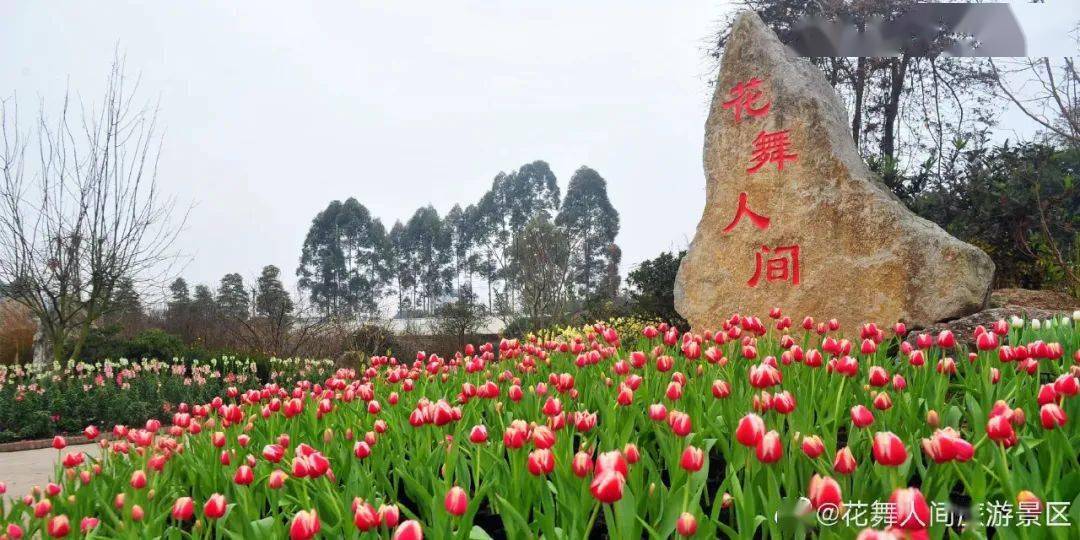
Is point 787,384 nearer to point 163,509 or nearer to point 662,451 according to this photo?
point 662,451

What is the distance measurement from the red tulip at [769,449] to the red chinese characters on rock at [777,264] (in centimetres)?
440

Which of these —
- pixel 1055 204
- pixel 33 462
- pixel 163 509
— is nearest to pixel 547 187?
pixel 1055 204

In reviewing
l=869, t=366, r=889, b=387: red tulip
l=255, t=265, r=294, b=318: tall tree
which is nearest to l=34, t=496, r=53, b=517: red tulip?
l=869, t=366, r=889, b=387: red tulip

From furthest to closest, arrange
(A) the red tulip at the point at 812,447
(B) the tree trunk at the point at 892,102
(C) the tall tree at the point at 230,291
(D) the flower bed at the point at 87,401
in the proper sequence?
(C) the tall tree at the point at 230,291, (B) the tree trunk at the point at 892,102, (D) the flower bed at the point at 87,401, (A) the red tulip at the point at 812,447

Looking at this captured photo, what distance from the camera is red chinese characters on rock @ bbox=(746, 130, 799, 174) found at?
5.89 m

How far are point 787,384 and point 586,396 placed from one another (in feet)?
3.10

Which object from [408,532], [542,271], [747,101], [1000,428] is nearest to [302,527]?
[408,532]

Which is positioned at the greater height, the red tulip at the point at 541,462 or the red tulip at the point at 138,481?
the red tulip at the point at 541,462

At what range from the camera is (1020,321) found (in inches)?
137

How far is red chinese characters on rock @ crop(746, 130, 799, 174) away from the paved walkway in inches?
224

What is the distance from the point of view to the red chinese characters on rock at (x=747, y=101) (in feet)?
20.2

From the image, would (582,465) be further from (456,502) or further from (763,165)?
(763,165)

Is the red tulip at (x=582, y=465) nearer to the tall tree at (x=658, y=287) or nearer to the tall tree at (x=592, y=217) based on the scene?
the tall tree at (x=658, y=287)

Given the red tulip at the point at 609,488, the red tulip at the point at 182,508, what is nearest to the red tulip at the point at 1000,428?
the red tulip at the point at 609,488
